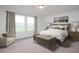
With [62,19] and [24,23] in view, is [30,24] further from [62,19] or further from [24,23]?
[62,19]

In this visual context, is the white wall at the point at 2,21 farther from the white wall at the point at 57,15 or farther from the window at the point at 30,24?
the white wall at the point at 57,15

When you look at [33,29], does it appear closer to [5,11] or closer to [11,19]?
[11,19]

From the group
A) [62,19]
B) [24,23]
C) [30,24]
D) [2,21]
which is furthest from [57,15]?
[2,21]

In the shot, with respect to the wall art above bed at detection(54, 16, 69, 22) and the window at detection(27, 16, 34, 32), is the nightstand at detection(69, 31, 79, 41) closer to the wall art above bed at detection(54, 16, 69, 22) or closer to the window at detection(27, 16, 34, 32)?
the wall art above bed at detection(54, 16, 69, 22)

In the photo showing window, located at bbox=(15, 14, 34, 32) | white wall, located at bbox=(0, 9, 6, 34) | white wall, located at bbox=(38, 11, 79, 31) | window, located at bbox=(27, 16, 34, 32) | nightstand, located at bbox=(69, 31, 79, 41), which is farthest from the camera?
window, located at bbox=(27, 16, 34, 32)

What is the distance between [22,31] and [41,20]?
188 centimetres

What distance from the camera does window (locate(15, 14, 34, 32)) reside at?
4867 millimetres

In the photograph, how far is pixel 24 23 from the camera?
210 inches

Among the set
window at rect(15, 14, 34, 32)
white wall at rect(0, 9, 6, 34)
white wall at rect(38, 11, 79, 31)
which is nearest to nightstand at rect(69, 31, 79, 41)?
white wall at rect(38, 11, 79, 31)

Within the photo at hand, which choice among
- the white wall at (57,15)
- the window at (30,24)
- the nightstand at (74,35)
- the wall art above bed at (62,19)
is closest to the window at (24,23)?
the window at (30,24)

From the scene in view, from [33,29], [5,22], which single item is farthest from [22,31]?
[5,22]

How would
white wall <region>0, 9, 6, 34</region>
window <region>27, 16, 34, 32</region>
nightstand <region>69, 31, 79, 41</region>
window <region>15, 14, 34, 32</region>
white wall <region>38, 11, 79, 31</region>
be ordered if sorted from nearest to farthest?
white wall <region>0, 9, 6, 34</region> → nightstand <region>69, 31, 79, 41</region> → white wall <region>38, 11, 79, 31</region> → window <region>15, 14, 34, 32</region> → window <region>27, 16, 34, 32</region>
